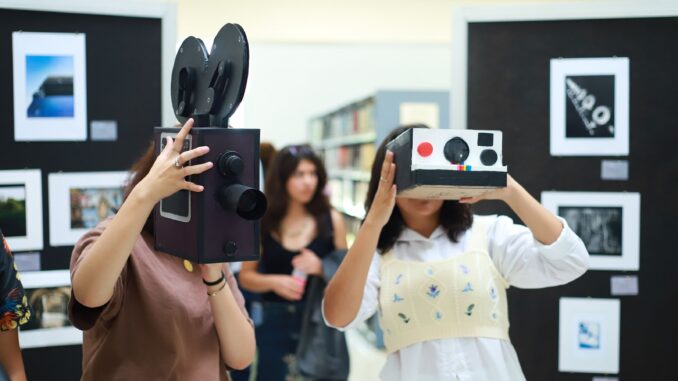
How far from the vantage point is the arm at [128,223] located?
4.23 feet

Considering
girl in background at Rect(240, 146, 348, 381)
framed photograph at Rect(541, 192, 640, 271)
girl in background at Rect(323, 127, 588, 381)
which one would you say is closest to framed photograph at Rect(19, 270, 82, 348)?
girl in background at Rect(240, 146, 348, 381)

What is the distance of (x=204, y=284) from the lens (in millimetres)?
1624

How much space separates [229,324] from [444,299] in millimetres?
535

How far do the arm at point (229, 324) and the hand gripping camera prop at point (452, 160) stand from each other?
46cm

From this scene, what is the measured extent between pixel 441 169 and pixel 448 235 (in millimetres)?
389

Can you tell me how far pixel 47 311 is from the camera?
2.47m

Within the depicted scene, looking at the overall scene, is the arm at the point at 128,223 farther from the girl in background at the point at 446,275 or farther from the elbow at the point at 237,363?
the girl in background at the point at 446,275

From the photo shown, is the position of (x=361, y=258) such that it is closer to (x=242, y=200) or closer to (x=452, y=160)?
(x=452, y=160)

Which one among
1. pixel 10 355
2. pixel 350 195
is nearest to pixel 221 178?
pixel 10 355

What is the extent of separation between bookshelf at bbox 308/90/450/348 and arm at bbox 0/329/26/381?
3804 mm

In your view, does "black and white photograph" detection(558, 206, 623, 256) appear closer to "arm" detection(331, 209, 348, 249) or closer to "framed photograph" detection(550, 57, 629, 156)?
Answer: "framed photograph" detection(550, 57, 629, 156)

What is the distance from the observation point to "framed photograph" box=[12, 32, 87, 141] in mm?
2402

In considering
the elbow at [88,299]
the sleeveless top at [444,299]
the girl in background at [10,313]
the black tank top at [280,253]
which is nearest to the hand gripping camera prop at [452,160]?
the sleeveless top at [444,299]

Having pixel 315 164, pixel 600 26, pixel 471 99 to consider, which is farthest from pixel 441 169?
pixel 315 164
